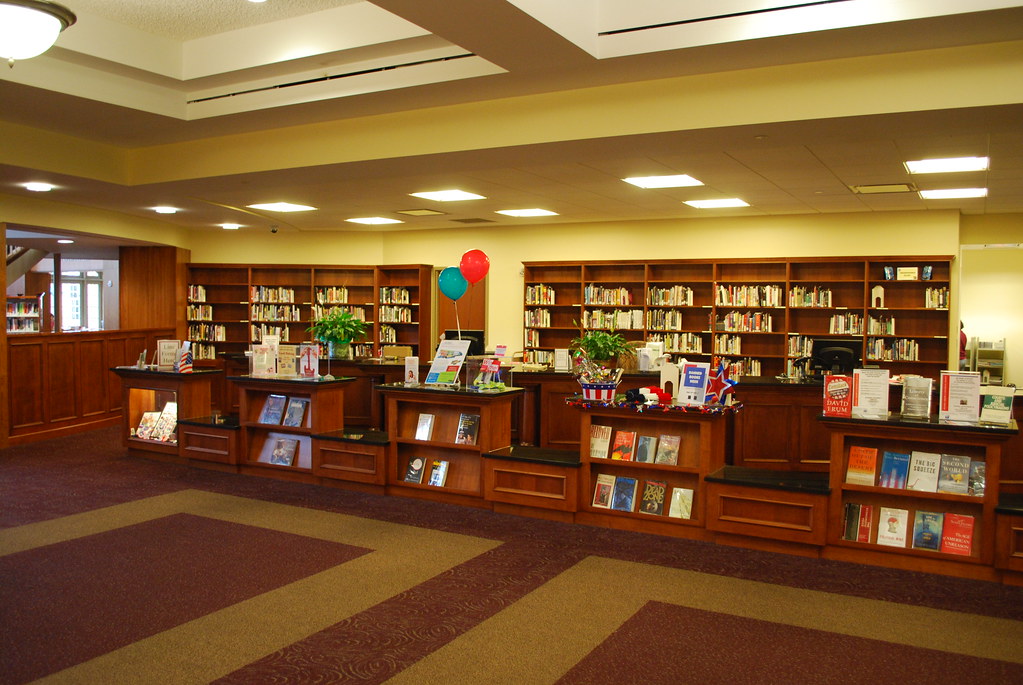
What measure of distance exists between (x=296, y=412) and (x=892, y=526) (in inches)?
222

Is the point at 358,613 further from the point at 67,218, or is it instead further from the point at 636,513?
the point at 67,218

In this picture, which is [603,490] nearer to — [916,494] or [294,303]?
[916,494]

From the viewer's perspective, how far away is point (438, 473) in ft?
24.0

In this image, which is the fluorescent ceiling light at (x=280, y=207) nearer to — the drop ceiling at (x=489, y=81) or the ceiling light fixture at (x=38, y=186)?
the drop ceiling at (x=489, y=81)

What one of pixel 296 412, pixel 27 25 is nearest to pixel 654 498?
pixel 296 412

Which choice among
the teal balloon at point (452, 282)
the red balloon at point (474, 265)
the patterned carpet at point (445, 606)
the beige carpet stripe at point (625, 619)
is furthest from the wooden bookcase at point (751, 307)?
the beige carpet stripe at point (625, 619)

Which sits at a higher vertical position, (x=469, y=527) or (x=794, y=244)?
(x=794, y=244)

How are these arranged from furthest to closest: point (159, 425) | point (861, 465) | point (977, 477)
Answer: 1. point (159, 425)
2. point (861, 465)
3. point (977, 477)

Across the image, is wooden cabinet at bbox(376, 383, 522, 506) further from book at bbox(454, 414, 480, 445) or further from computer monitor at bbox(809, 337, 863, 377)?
computer monitor at bbox(809, 337, 863, 377)

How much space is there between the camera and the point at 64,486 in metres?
7.73

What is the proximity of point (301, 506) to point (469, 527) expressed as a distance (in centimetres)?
166

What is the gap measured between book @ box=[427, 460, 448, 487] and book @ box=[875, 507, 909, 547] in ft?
11.9

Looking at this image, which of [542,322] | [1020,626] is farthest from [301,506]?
[542,322]

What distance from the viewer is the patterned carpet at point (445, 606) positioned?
150 inches
